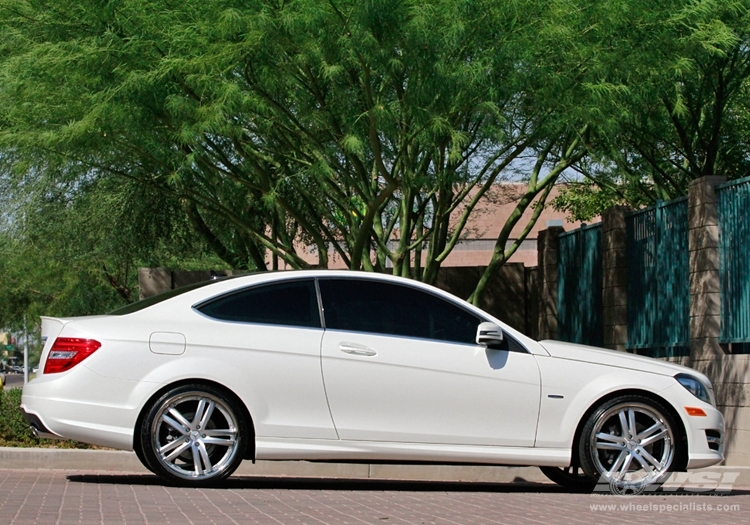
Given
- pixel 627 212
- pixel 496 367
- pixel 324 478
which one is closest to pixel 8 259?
pixel 627 212

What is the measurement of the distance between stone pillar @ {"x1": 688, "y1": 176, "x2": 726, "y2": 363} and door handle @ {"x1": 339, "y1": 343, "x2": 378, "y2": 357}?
6073 millimetres

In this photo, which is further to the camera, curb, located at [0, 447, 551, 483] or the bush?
the bush

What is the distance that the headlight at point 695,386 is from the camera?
29.2 feet

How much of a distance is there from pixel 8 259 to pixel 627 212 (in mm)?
17064

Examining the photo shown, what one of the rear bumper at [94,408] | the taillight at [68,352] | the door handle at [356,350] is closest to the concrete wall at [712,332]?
the door handle at [356,350]

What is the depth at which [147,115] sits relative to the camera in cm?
1365

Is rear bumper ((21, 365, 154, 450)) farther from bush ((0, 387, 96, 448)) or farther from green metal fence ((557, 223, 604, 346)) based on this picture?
green metal fence ((557, 223, 604, 346))

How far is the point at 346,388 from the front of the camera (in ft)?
27.8

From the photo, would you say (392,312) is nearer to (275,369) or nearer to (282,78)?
(275,369)

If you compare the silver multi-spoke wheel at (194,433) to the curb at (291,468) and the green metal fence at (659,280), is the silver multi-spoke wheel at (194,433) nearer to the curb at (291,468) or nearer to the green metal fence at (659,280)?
the curb at (291,468)

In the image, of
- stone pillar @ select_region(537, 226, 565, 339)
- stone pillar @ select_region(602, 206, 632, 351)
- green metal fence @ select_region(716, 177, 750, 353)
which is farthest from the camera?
stone pillar @ select_region(537, 226, 565, 339)

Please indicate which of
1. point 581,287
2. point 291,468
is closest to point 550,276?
point 581,287

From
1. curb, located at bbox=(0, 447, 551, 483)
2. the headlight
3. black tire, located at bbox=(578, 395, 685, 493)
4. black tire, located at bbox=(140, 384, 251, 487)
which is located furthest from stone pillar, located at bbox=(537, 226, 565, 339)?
black tire, located at bbox=(140, 384, 251, 487)

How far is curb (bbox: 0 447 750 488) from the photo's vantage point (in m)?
10.2
